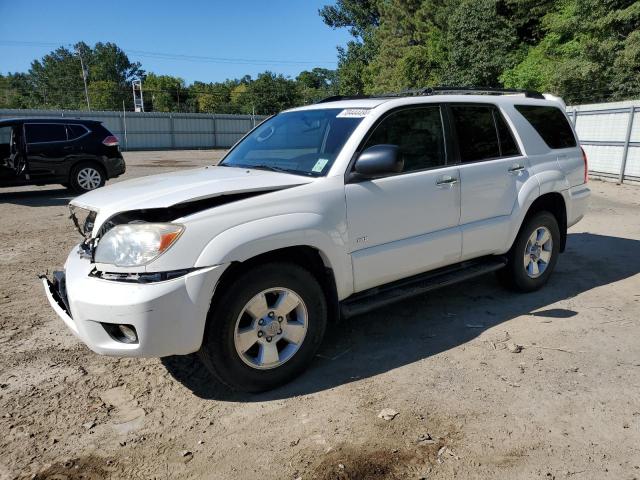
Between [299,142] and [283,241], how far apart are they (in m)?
1.17

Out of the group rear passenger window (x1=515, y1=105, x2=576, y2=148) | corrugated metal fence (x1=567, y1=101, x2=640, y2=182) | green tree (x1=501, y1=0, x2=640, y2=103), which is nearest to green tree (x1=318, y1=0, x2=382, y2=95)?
green tree (x1=501, y1=0, x2=640, y2=103)

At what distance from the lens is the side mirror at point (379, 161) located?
3342 mm

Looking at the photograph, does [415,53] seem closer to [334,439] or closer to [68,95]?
[334,439]

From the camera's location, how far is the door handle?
395 centimetres

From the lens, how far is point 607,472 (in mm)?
2486

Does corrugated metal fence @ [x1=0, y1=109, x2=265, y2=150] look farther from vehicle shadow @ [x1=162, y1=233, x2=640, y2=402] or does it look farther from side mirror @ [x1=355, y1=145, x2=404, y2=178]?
side mirror @ [x1=355, y1=145, x2=404, y2=178]

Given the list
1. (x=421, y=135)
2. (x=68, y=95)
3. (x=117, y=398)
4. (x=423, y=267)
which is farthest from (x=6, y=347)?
(x=68, y=95)

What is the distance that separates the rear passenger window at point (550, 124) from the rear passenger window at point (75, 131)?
1000cm

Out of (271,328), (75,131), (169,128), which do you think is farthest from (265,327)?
(169,128)

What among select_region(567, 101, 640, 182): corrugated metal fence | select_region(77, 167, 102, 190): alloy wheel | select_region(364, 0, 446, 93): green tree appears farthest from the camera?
select_region(364, 0, 446, 93): green tree

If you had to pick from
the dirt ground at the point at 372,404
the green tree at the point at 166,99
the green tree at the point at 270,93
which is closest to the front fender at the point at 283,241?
the dirt ground at the point at 372,404

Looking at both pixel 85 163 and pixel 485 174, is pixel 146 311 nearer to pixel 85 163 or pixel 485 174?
pixel 485 174

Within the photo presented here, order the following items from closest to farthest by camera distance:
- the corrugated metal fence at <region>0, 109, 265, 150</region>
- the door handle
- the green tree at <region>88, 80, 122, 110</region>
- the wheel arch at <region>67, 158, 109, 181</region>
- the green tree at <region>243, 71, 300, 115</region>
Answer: the door handle
the wheel arch at <region>67, 158, 109, 181</region>
the corrugated metal fence at <region>0, 109, 265, 150</region>
the green tree at <region>243, 71, 300, 115</region>
the green tree at <region>88, 80, 122, 110</region>

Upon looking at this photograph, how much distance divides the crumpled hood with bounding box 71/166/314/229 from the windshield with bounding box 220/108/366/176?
197 mm
